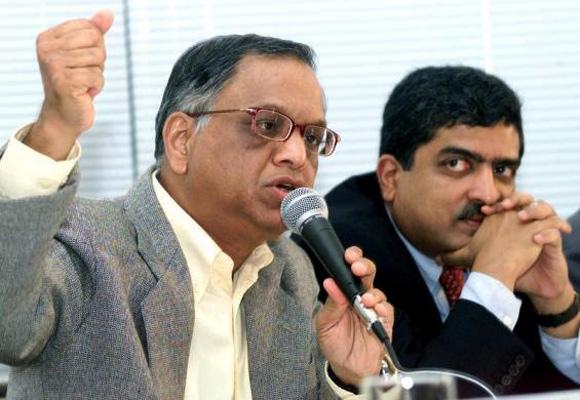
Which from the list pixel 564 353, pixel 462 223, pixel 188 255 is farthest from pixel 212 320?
pixel 564 353

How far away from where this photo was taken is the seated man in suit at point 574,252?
3.01 metres

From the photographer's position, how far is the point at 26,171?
1.73 m

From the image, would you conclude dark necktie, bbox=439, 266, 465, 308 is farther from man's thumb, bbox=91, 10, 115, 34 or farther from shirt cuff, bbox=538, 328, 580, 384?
man's thumb, bbox=91, 10, 115, 34

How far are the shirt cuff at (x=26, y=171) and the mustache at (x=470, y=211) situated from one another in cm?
132

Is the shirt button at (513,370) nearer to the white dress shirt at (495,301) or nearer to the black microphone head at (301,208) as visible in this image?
the white dress shirt at (495,301)

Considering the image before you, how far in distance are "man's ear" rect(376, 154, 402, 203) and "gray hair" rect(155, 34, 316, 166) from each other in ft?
2.27

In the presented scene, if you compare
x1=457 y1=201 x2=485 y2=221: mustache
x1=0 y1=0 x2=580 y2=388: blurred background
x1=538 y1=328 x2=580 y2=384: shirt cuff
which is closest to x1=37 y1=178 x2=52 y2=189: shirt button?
x1=457 y1=201 x2=485 y2=221: mustache

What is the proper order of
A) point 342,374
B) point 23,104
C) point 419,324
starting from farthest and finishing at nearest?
point 23,104 → point 419,324 → point 342,374

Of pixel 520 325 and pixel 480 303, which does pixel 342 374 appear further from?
pixel 520 325

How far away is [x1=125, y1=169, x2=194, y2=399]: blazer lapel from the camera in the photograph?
2.03 metres

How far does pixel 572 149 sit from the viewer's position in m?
3.80

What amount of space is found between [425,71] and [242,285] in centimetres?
95

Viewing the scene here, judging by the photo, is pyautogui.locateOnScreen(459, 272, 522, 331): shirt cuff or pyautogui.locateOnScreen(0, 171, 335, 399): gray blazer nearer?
pyautogui.locateOnScreen(0, 171, 335, 399): gray blazer

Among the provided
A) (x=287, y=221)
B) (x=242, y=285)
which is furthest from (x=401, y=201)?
(x=287, y=221)
